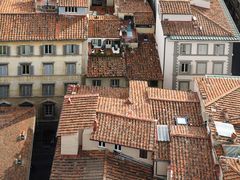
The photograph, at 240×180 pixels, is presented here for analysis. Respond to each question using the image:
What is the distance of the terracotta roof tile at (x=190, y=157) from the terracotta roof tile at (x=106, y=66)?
86.4ft

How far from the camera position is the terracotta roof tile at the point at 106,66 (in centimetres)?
10169

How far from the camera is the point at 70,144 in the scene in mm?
76938

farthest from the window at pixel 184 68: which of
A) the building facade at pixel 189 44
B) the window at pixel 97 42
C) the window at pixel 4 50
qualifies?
the window at pixel 4 50

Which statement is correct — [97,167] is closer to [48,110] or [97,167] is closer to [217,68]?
[48,110]

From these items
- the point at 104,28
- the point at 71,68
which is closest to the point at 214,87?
the point at 71,68

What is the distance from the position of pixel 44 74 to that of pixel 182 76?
2128 cm

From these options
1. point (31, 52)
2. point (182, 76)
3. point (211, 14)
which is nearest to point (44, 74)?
point (31, 52)

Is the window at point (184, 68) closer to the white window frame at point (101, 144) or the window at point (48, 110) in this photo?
the window at point (48, 110)

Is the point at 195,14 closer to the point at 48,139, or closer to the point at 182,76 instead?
the point at 182,76

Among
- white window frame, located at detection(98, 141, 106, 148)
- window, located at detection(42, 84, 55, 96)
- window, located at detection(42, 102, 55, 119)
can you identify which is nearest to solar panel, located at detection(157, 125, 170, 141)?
white window frame, located at detection(98, 141, 106, 148)

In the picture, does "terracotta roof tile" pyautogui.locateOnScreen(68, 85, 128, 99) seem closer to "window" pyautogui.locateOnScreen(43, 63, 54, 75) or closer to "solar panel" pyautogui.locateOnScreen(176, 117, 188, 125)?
"solar panel" pyautogui.locateOnScreen(176, 117, 188, 125)

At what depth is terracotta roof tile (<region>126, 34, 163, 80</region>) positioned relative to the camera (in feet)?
334

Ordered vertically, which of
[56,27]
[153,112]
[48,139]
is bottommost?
[48,139]

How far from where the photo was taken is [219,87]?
85.4 meters
